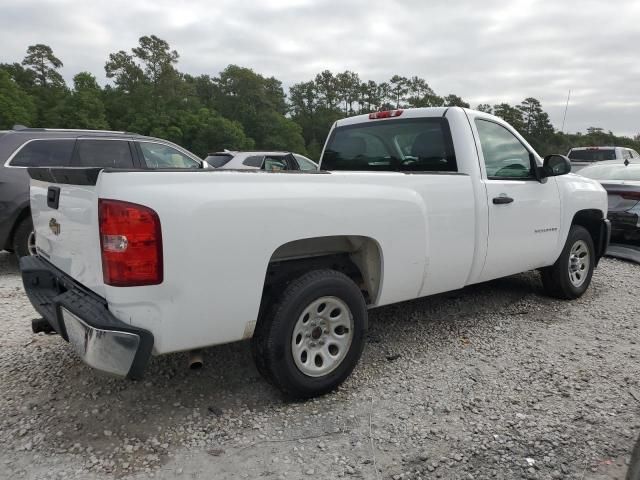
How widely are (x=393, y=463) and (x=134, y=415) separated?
151 centimetres

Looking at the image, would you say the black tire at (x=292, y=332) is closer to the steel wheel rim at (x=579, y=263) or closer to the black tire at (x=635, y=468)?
the black tire at (x=635, y=468)

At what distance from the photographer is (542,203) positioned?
4.45 meters

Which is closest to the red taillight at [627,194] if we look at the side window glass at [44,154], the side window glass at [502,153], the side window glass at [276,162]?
the side window glass at [502,153]

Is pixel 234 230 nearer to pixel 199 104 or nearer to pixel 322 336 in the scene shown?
pixel 322 336

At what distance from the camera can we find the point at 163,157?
7.39 metres

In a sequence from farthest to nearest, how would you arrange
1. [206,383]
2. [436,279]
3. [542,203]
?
[542,203] < [436,279] < [206,383]

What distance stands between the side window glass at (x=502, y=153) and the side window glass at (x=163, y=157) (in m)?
4.45

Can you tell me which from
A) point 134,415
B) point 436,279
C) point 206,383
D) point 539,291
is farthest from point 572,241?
point 134,415

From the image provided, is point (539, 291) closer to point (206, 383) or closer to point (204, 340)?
point (206, 383)

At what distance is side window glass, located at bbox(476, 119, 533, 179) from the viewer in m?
4.09

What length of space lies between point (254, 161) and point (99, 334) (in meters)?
10.2

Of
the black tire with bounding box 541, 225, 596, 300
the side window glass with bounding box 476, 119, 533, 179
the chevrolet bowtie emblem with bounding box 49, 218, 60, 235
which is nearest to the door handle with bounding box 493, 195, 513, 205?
the side window glass with bounding box 476, 119, 533, 179

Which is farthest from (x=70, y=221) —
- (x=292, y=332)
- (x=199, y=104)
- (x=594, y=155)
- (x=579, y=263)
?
(x=199, y=104)

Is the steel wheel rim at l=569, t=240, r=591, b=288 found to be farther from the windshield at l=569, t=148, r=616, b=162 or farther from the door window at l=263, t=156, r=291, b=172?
the windshield at l=569, t=148, r=616, b=162
